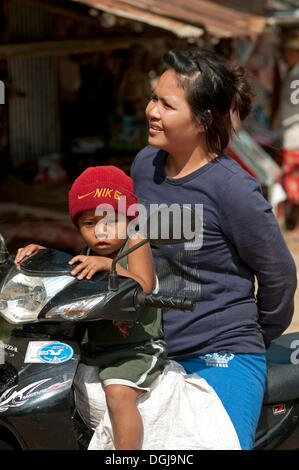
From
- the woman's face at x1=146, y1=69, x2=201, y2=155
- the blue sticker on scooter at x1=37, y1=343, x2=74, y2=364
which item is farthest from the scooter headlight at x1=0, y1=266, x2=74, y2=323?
the woman's face at x1=146, y1=69, x2=201, y2=155

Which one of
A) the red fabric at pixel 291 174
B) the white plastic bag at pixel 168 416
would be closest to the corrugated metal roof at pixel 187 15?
the red fabric at pixel 291 174

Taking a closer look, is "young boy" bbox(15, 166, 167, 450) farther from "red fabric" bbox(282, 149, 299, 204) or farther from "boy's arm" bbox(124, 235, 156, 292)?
"red fabric" bbox(282, 149, 299, 204)

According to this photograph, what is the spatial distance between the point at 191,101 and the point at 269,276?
0.63 metres

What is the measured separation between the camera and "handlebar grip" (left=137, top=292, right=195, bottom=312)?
5.15ft

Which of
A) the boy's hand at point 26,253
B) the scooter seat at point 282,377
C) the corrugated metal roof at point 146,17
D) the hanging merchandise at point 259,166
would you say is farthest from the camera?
the hanging merchandise at point 259,166

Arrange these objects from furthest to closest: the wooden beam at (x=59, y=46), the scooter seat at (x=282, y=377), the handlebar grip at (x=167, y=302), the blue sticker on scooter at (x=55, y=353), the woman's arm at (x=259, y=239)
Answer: the wooden beam at (x=59, y=46) < the scooter seat at (x=282, y=377) < the woman's arm at (x=259, y=239) < the blue sticker on scooter at (x=55, y=353) < the handlebar grip at (x=167, y=302)

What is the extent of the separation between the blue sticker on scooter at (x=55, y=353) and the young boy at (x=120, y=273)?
103 millimetres

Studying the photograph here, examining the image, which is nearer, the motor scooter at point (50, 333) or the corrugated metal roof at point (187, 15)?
the motor scooter at point (50, 333)

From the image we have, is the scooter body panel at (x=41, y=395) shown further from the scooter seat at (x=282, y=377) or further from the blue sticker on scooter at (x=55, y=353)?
the scooter seat at (x=282, y=377)

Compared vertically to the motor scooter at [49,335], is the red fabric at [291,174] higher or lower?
lower

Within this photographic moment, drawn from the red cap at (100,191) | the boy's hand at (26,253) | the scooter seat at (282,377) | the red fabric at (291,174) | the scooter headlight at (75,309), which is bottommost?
the red fabric at (291,174)

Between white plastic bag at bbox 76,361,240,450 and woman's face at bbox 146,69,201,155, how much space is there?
0.75m

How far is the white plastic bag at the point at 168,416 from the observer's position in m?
1.73
